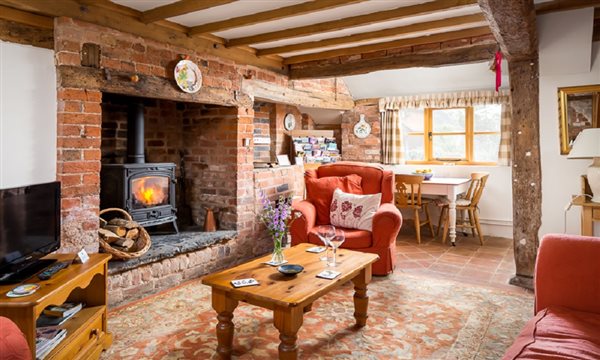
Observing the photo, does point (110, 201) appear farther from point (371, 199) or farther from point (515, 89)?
point (515, 89)

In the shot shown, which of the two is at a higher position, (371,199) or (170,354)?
(371,199)

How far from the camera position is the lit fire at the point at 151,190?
12.1 ft

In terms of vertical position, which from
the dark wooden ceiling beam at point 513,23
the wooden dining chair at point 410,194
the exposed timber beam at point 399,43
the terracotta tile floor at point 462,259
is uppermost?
the exposed timber beam at point 399,43

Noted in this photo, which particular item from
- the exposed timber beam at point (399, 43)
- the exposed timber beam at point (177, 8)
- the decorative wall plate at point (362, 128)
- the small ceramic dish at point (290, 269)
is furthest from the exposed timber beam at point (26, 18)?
the decorative wall plate at point (362, 128)

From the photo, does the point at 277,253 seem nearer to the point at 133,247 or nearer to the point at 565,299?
the point at 133,247

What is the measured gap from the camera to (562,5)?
129 inches

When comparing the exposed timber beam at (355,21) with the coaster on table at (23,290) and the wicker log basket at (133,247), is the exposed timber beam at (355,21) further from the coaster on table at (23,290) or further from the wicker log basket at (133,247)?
the coaster on table at (23,290)

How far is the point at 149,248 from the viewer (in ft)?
11.4

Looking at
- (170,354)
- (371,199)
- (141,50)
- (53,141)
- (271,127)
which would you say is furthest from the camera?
(271,127)

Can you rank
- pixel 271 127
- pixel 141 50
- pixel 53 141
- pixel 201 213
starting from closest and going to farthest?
pixel 53 141 → pixel 141 50 → pixel 201 213 → pixel 271 127

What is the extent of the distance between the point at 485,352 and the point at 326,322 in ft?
3.31

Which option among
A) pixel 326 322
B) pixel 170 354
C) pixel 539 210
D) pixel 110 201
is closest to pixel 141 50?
pixel 110 201

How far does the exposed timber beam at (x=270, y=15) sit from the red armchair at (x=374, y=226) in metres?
1.78

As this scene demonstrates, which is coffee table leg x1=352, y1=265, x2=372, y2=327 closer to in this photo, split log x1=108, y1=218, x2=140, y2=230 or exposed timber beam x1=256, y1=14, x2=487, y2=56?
split log x1=108, y1=218, x2=140, y2=230
